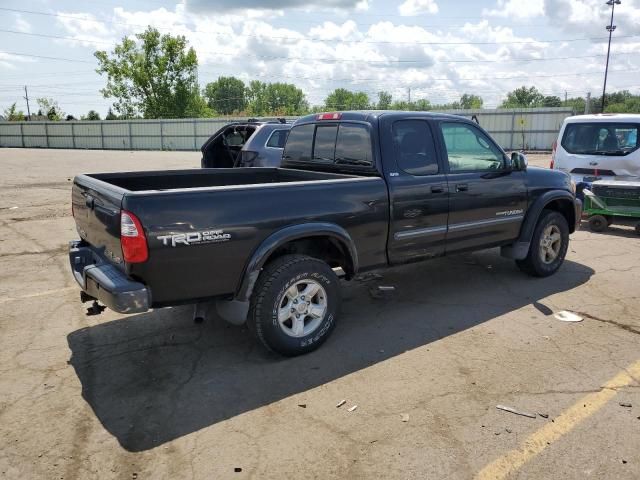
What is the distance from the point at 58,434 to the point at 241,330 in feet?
6.07

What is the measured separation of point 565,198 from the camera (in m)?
6.18

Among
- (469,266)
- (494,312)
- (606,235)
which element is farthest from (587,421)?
(606,235)

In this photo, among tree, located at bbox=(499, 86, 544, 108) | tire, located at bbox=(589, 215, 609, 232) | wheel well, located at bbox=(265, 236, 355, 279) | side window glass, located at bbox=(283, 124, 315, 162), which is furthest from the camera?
tree, located at bbox=(499, 86, 544, 108)

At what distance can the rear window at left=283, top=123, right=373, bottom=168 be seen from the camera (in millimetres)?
4789

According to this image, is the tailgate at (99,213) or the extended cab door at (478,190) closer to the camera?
the tailgate at (99,213)

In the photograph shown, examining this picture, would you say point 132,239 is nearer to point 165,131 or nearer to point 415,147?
point 415,147

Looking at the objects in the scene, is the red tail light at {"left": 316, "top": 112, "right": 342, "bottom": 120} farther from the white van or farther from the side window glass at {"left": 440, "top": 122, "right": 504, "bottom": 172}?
the white van

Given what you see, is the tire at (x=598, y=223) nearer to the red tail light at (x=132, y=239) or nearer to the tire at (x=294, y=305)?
the tire at (x=294, y=305)

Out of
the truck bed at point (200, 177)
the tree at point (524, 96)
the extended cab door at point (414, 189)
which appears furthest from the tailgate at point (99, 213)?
the tree at point (524, 96)

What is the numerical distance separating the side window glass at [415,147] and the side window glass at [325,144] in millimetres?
659

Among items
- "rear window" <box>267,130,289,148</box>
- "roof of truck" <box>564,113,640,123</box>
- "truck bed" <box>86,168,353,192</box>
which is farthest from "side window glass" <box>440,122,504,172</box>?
"roof of truck" <box>564,113,640,123</box>

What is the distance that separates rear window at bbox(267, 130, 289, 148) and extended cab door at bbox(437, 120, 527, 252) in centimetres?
449

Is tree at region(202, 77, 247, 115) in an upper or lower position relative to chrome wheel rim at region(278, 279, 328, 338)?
upper

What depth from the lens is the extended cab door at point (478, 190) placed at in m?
5.16
